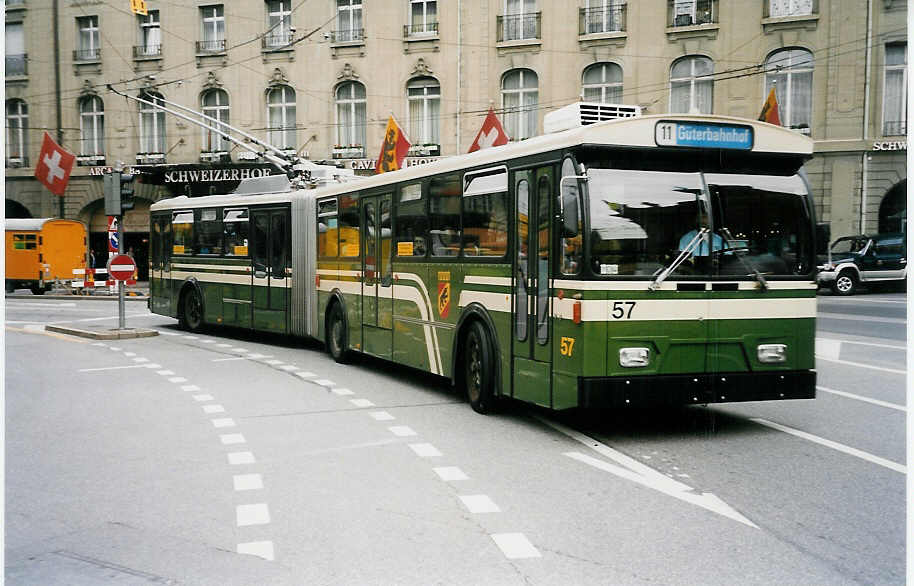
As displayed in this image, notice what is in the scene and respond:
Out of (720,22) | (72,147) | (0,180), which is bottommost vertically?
(0,180)

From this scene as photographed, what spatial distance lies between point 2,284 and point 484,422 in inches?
215

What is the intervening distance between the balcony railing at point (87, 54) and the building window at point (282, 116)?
7.23 meters

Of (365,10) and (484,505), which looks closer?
(484,505)

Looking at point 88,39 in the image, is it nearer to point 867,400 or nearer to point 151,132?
point 151,132

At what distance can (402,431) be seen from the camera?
9.54m

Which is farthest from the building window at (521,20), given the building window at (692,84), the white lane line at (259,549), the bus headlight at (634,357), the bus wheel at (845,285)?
the white lane line at (259,549)

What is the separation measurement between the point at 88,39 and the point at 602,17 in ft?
68.0

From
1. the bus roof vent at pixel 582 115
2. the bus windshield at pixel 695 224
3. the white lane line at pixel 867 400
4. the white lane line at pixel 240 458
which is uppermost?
the bus roof vent at pixel 582 115

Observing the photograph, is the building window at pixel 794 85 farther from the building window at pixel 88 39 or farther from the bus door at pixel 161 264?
the building window at pixel 88 39

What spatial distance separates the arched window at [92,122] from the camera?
4212 cm

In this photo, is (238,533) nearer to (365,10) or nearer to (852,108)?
(852,108)

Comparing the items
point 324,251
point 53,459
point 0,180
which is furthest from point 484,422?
point 324,251

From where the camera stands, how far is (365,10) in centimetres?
3838

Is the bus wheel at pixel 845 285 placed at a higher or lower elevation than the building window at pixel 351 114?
lower
